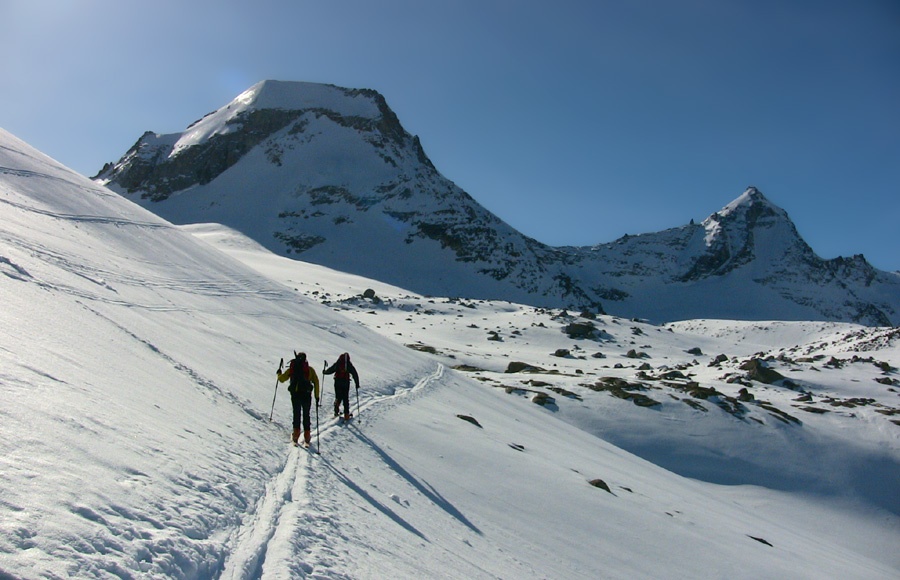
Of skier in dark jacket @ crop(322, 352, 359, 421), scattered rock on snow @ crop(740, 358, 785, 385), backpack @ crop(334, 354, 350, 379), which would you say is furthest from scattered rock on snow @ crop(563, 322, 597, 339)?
skier in dark jacket @ crop(322, 352, 359, 421)

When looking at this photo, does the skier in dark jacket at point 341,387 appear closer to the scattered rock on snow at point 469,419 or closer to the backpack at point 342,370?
the backpack at point 342,370

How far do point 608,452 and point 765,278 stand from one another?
15882cm

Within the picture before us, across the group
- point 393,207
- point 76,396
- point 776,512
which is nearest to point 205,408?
point 76,396

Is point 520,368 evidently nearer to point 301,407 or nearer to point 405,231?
point 301,407

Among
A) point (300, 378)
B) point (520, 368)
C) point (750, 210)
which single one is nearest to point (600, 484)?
point (300, 378)

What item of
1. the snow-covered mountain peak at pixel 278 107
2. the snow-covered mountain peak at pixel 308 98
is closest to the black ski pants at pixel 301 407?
the snow-covered mountain peak at pixel 278 107

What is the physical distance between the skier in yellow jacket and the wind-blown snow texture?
7447 centimetres

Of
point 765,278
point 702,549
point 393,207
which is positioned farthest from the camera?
point 765,278

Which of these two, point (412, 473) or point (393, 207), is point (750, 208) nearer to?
point (393, 207)

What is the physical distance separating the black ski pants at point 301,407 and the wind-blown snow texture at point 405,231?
74953mm

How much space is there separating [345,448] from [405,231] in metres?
97.3

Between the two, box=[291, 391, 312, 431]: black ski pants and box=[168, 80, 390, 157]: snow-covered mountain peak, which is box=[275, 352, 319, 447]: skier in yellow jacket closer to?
box=[291, 391, 312, 431]: black ski pants

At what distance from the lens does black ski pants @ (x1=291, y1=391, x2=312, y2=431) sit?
9.12 metres

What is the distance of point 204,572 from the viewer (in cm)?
416
